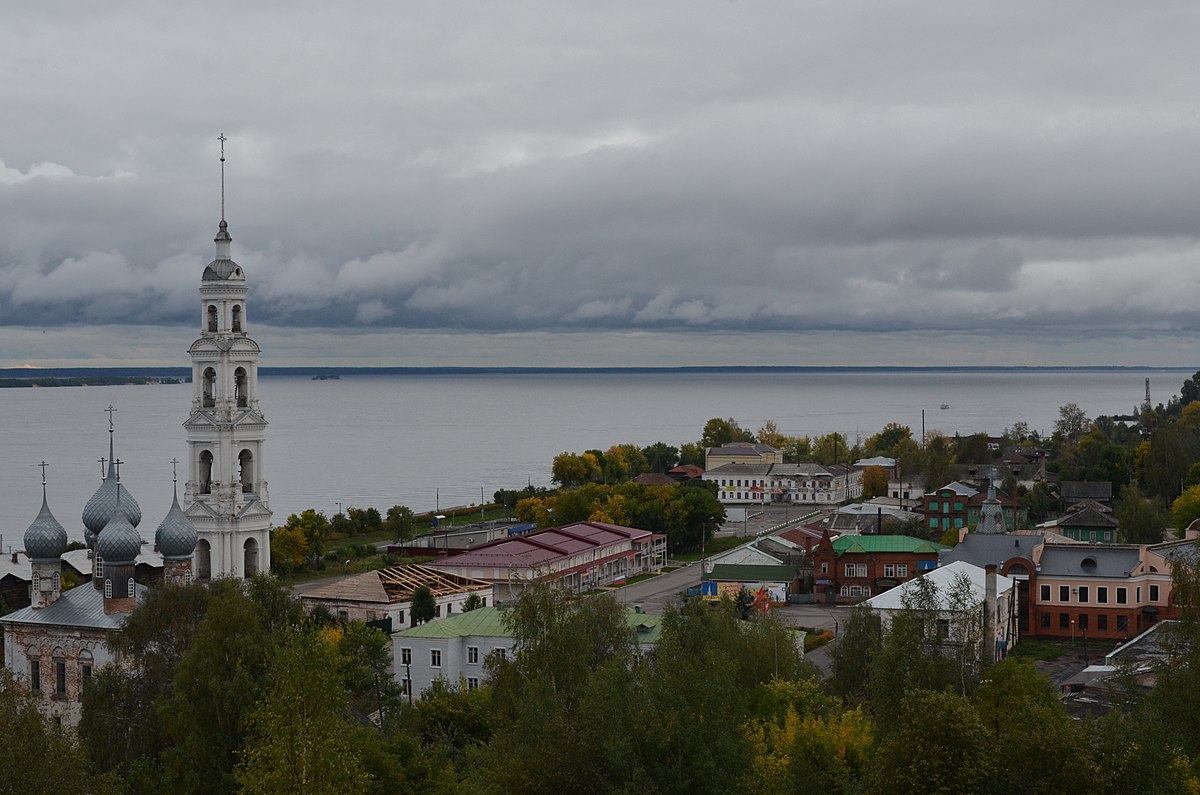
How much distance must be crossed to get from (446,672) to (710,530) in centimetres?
3434

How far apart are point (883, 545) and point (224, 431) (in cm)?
2642

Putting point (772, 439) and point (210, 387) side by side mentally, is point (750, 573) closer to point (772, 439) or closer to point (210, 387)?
point (210, 387)

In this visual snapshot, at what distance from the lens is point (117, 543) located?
30.2 meters

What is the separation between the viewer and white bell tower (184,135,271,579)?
120ft

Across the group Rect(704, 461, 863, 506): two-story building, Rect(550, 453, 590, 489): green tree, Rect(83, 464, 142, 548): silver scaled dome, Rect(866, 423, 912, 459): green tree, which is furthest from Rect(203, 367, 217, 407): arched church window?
Rect(866, 423, 912, 459): green tree

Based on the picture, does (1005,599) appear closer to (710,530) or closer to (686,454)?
(710,530)

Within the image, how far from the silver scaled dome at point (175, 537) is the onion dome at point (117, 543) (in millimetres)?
1678

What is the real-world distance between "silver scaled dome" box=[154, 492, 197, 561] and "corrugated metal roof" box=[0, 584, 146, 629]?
5.99 feet

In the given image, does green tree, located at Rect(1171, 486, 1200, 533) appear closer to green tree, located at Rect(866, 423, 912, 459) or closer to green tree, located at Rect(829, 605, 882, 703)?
green tree, located at Rect(829, 605, 882, 703)

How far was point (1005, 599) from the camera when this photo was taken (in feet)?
136

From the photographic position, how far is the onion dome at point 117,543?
30.2 m

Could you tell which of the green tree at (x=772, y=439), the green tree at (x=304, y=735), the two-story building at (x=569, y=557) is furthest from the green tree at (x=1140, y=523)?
the green tree at (x=772, y=439)

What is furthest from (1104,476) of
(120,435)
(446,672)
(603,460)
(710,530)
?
(120,435)

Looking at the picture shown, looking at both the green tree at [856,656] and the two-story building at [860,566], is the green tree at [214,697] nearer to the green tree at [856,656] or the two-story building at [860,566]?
the green tree at [856,656]
